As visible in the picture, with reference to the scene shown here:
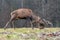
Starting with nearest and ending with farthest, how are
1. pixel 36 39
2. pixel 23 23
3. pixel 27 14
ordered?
pixel 36 39 → pixel 27 14 → pixel 23 23

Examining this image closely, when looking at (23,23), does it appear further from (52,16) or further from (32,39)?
(32,39)

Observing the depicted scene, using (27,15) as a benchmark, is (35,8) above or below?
below

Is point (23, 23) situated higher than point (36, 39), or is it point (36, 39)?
point (36, 39)

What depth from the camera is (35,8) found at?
64.4ft

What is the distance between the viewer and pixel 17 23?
19.0 meters

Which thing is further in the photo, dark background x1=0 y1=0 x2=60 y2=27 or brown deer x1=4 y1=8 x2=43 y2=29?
dark background x1=0 y1=0 x2=60 y2=27

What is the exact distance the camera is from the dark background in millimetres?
19125

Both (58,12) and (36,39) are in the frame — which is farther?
(58,12)

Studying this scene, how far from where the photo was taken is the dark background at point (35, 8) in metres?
19.1

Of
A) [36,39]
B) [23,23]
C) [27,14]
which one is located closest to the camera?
[36,39]

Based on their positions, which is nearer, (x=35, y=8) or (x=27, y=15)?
(x=27, y=15)

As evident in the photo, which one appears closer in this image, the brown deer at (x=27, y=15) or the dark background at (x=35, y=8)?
the brown deer at (x=27, y=15)

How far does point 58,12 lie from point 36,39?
13.0 meters

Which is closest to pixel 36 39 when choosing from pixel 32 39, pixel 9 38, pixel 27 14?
pixel 32 39
